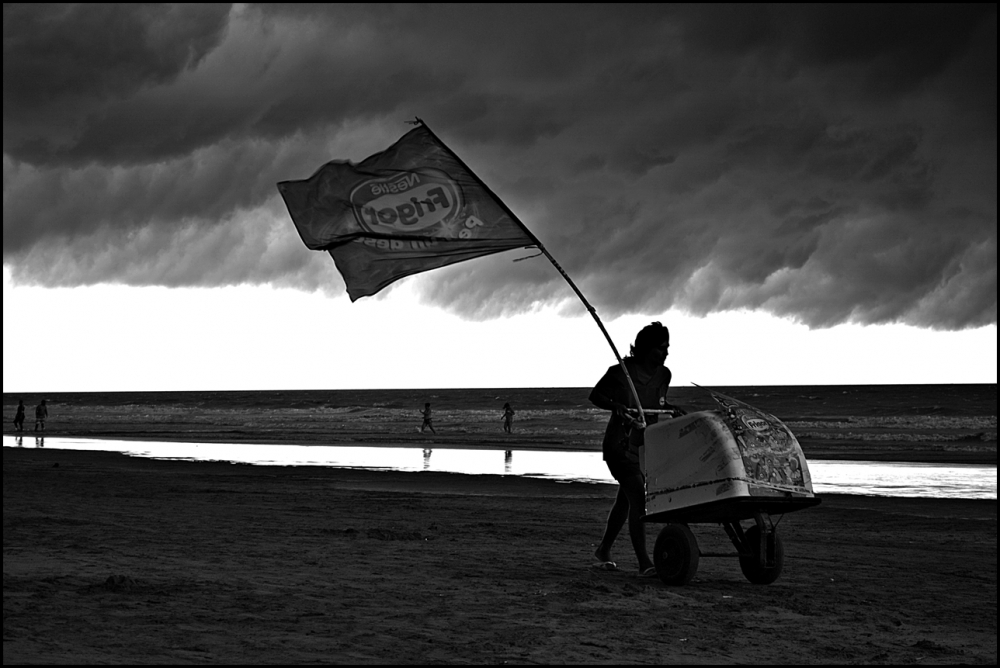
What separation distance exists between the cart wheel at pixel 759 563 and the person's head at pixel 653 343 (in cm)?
146

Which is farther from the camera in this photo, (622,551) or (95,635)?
(622,551)

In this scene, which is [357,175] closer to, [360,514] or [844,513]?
[360,514]

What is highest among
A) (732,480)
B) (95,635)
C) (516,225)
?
(516,225)

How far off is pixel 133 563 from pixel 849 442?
35117 mm

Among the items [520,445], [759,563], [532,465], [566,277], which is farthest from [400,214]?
[520,445]

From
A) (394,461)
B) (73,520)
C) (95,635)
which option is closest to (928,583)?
(95,635)

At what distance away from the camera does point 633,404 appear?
732 cm

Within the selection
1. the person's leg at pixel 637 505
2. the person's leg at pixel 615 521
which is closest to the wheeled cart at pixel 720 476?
the person's leg at pixel 637 505

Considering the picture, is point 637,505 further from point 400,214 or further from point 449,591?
point 400,214

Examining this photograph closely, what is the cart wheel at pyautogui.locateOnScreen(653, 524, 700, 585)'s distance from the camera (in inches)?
278

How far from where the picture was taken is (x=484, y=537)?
10164 millimetres

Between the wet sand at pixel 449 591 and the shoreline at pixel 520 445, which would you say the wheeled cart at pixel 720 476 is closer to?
the wet sand at pixel 449 591

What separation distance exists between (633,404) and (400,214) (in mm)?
2236

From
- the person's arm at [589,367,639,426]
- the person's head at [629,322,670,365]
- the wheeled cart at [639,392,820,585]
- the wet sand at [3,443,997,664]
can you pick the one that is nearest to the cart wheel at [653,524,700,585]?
the wheeled cart at [639,392,820,585]
